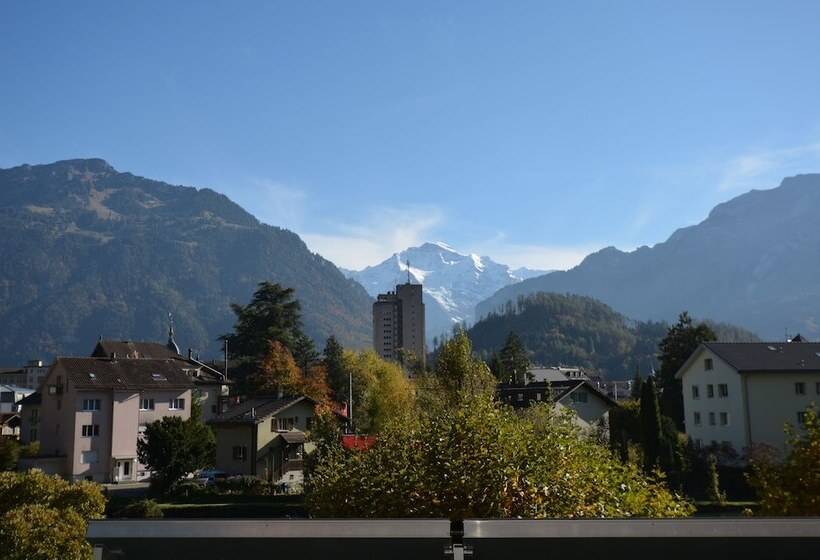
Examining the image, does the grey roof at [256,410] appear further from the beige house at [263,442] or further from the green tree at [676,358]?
the green tree at [676,358]

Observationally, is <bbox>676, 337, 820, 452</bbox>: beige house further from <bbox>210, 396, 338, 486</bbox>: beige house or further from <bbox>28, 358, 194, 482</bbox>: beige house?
<bbox>28, 358, 194, 482</bbox>: beige house

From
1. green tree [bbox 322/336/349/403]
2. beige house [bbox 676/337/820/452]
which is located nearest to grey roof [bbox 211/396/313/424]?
beige house [bbox 676/337/820/452]

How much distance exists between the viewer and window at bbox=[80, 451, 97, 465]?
1977 inches

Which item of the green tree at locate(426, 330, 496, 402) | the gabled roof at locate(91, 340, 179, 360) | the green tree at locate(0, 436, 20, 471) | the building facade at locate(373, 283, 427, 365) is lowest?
the green tree at locate(0, 436, 20, 471)

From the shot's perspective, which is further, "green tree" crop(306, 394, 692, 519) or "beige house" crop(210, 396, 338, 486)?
"beige house" crop(210, 396, 338, 486)

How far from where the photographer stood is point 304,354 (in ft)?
308

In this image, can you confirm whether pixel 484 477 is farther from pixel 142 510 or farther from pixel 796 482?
pixel 142 510

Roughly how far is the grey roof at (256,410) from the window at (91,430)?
30.3 ft

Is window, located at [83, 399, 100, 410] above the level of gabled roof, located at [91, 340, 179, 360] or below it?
below

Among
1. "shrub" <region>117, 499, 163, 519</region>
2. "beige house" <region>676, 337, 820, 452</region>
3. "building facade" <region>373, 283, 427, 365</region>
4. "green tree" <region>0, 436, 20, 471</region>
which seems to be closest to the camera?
"shrub" <region>117, 499, 163, 519</region>

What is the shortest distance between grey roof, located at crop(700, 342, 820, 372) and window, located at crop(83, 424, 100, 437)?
4406cm

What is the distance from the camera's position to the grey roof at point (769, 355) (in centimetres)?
4572

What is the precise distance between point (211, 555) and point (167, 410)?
178ft

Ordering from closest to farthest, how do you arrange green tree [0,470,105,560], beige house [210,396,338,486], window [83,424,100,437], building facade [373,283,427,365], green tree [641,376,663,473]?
green tree [0,470,105,560], green tree [641,376,663,473], beige house [210,396,338,486], window [83,424,100,437], building facade [373,283,427,365]
